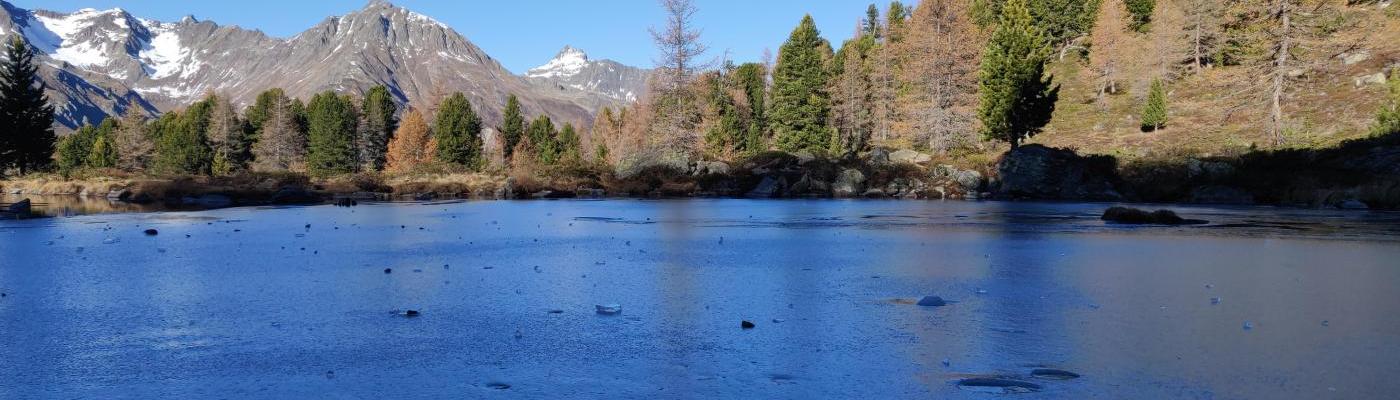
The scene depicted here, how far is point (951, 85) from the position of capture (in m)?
56.1

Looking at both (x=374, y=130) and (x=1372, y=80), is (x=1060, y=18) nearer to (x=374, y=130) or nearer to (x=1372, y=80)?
(x=1372, y=80)

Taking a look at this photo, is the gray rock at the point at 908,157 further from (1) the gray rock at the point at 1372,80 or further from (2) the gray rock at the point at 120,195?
(2) the gray rock at the point at 120,195

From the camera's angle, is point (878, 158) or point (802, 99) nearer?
point (878, 158)

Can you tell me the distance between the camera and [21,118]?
65812mm

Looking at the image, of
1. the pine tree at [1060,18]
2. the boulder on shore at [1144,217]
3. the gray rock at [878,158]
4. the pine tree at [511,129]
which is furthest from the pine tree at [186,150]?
the pine tree at [1060,18]

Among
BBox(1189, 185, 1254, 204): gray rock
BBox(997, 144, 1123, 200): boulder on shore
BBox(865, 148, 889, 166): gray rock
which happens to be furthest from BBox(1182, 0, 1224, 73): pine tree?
BBox(1189, 185, 1254, 204): gray rock

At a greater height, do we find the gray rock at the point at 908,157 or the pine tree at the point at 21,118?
the pine tree at the point at 21,118

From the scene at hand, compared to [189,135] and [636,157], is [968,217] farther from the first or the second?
[189,135]

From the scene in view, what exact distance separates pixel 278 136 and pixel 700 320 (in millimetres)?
96496

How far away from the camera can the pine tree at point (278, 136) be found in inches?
3526

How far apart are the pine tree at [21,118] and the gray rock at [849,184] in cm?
6657

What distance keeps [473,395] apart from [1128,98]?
77.4m

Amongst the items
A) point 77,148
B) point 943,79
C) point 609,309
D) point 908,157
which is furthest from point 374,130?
point 609,309

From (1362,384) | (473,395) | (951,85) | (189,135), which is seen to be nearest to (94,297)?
(473,395)
